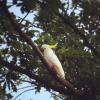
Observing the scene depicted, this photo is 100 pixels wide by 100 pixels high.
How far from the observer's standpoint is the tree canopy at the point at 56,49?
205 inches

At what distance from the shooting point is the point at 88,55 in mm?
7145

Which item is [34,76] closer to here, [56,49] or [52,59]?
[52,59]

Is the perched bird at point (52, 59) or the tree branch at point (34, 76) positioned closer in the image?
the tree branch at point (34, 76)

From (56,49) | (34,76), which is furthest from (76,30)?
(34,76)

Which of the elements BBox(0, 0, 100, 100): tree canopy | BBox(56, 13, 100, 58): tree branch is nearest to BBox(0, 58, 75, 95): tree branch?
BBox(0, 0, 100, 100): tree canopy

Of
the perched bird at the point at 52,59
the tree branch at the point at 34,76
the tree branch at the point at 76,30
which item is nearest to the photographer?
the tree branch at the point at 34,76

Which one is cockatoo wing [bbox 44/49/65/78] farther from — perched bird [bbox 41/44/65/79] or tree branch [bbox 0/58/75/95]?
tree branch [bbox 0/58/75/95]

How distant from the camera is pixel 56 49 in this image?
7008mm

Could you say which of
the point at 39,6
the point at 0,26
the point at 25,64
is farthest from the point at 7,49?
the point at 39,6

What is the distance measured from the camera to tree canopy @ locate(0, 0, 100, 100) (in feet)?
17.1

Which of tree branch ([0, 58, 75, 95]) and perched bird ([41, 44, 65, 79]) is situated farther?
perched bird ([41, 44, 65, 79])

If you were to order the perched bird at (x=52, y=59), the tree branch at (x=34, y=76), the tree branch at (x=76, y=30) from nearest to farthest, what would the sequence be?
the tree branch at (x=34, y=76), the perched bird at (x=52, y=59), the tree branch at (x=76, y=30)

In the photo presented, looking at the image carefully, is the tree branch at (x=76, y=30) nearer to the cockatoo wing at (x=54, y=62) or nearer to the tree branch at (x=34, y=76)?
the cockatoo wing at (x=54, y=62)

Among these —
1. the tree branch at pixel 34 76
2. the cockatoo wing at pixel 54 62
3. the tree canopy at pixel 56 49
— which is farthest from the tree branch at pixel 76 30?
the tree branch at pixel 34 76
